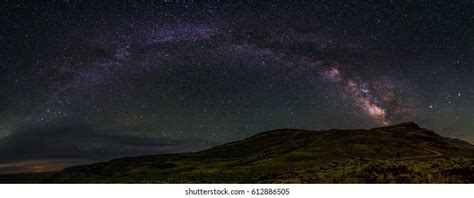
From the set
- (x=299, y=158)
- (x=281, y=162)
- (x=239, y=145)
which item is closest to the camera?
(x=281, y=162)

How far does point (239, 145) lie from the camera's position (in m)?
174
